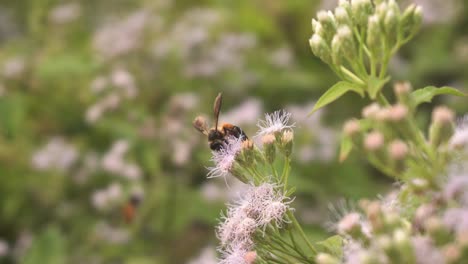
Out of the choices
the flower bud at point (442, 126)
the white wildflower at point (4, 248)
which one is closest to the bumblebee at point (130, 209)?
the white wildflower at point (4, 248)

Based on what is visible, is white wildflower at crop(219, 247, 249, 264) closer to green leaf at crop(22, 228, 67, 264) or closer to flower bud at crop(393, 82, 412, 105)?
flower bud at crop(393, 82, 412, 105)

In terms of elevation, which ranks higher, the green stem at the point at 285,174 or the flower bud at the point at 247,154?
the flower bud at the point at 247,154

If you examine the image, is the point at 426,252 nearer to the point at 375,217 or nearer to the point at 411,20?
the point at 375,217

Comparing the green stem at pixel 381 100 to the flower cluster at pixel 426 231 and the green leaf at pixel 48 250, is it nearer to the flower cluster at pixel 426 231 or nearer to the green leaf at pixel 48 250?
the flower cluster at pixel 426 231

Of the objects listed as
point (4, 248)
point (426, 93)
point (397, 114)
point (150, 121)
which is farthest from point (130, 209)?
point (397, 114)

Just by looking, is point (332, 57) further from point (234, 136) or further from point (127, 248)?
point (127, 248)

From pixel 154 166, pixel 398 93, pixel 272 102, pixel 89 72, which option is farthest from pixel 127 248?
pixel 398 93
